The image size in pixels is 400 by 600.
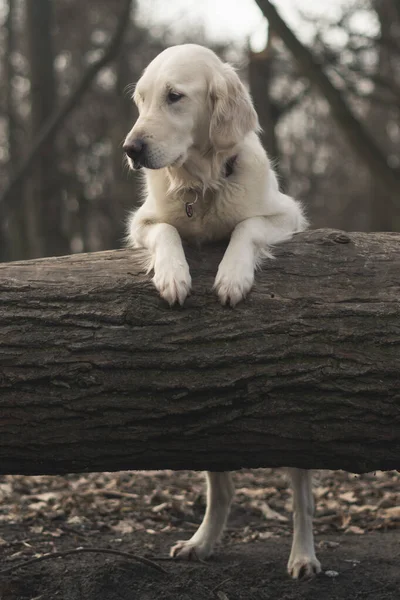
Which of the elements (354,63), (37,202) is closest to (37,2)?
(37,202)

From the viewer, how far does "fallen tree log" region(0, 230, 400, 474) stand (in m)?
3.31

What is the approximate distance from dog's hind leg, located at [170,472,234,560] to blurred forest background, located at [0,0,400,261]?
4148 millimetres

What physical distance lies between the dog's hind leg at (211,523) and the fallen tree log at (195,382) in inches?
46.5

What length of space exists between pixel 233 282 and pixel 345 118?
254 inches

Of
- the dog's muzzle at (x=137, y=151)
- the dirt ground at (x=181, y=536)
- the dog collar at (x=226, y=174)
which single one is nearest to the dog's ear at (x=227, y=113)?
the dog collar at (x=226, y=174)

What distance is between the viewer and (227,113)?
3.97m

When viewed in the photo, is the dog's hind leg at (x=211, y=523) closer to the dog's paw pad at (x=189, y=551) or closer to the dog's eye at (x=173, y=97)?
the dog's paw pad at (x=189, y=551)

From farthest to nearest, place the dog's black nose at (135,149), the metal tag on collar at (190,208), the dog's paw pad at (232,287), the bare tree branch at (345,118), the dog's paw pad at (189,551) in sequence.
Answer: the bare tree branch at (345,118) < the dog's paw pad at (189,551) < the metal tag on collar at (190,208) < the dog's black nose at (135,149) < the dog's paw pad at (232,287)

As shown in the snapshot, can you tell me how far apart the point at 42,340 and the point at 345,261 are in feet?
4.82

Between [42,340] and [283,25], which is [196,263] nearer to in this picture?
[42,340]

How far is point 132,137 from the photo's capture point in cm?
361

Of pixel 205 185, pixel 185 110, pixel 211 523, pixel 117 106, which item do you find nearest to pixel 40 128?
pixel 117 106

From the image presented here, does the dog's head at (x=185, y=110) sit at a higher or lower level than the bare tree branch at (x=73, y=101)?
lower

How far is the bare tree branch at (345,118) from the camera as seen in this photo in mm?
9070
